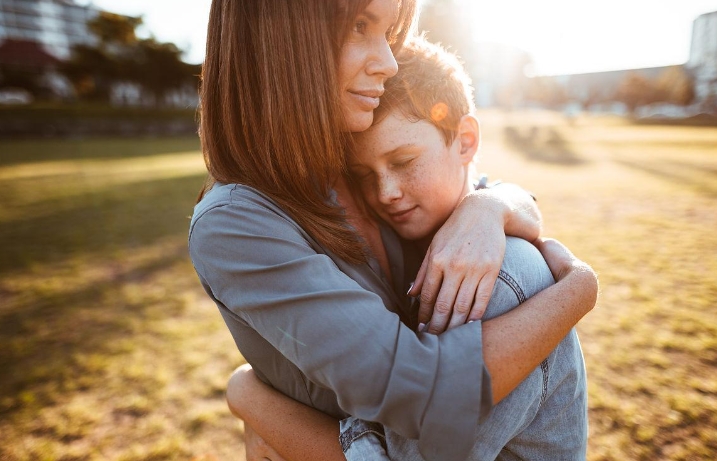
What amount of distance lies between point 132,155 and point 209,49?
2482cm

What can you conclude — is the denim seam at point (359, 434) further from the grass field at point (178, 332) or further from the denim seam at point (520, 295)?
the grass field at point (178, 332)

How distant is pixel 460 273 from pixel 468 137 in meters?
0.96

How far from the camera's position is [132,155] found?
23.1 metres

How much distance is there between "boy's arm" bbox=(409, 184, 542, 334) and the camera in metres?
1.38

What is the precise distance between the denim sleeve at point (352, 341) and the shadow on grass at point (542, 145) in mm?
17183

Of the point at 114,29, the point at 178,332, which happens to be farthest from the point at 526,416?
the point at 114,29

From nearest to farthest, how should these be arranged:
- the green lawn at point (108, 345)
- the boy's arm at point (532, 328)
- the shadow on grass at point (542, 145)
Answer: the boy's arm at point (532, 328), the green lawn at point (108, 345), the shadow on grass at point (542, 145)

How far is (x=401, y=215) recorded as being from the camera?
2.05 m

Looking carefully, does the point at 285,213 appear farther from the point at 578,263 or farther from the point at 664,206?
the point at 664,206

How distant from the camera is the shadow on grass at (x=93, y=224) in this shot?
7.17 m

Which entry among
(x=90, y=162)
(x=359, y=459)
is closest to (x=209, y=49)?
(x=359, y=459)

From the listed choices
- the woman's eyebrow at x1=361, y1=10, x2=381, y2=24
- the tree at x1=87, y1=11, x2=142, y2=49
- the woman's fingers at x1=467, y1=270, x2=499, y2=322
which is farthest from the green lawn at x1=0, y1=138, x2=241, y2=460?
the tree at x1=87, y1=11, x2=142, y2=49

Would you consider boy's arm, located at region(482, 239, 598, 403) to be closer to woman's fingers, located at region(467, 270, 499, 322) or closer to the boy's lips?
woman's fingers, located at region(467, 270, 499, 322)

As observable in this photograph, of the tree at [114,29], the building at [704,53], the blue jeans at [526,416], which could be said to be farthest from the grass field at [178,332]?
the building at [704,53]
